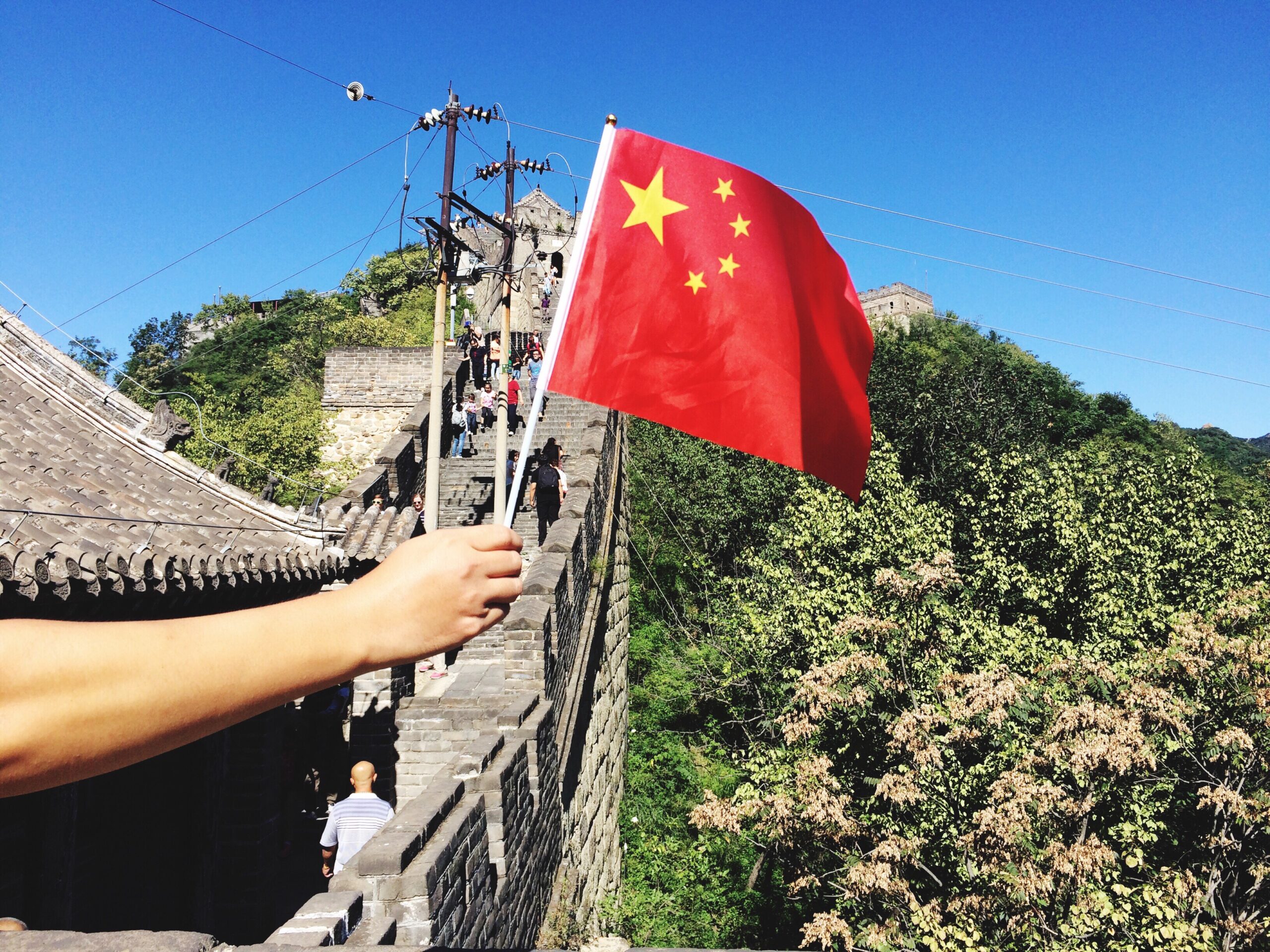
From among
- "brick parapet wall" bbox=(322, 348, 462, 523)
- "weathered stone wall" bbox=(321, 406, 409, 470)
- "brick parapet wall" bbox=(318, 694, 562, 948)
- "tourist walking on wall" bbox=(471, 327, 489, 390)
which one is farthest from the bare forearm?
"weathered stone wall" bbox=(321, 406, 409, 470)

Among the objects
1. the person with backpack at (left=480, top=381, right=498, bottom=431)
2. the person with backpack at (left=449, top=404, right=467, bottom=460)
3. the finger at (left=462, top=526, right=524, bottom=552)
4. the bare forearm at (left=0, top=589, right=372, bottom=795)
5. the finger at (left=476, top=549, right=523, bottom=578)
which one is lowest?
the bare forearm at (left=0, top=589, right=372, bottom=795)

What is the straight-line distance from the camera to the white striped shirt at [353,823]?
5535 millimetres

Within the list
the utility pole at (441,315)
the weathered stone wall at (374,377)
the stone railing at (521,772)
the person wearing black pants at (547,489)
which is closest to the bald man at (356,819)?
the stone railing at (521,772)

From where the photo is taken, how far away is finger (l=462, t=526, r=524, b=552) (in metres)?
1.55

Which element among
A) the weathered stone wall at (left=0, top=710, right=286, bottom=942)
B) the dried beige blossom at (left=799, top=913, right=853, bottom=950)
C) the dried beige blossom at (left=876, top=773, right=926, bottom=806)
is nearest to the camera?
the weathered stone wall at (left=0, top=710, right=286, bottom=942)

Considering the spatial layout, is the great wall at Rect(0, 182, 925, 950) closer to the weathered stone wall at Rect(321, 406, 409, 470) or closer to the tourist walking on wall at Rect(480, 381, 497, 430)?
the tourist walking on wall at Rect(480, 381, 497, 430)

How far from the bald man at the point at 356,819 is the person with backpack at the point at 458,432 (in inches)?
424

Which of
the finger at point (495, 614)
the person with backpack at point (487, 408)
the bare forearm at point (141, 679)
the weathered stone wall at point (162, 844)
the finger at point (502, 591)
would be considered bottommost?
the weathered stone wall at point (162, 844)

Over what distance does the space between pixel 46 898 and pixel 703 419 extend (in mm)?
4762

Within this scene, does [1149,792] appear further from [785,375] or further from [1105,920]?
[785,375]

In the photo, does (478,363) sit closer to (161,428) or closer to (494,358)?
(494,358)

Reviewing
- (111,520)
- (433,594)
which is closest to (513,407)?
(111,520)

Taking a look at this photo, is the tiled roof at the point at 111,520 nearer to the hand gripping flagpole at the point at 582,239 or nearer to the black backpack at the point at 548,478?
→ the hand gripping flagpole at the point at 582,239

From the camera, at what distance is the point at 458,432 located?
649 inches
